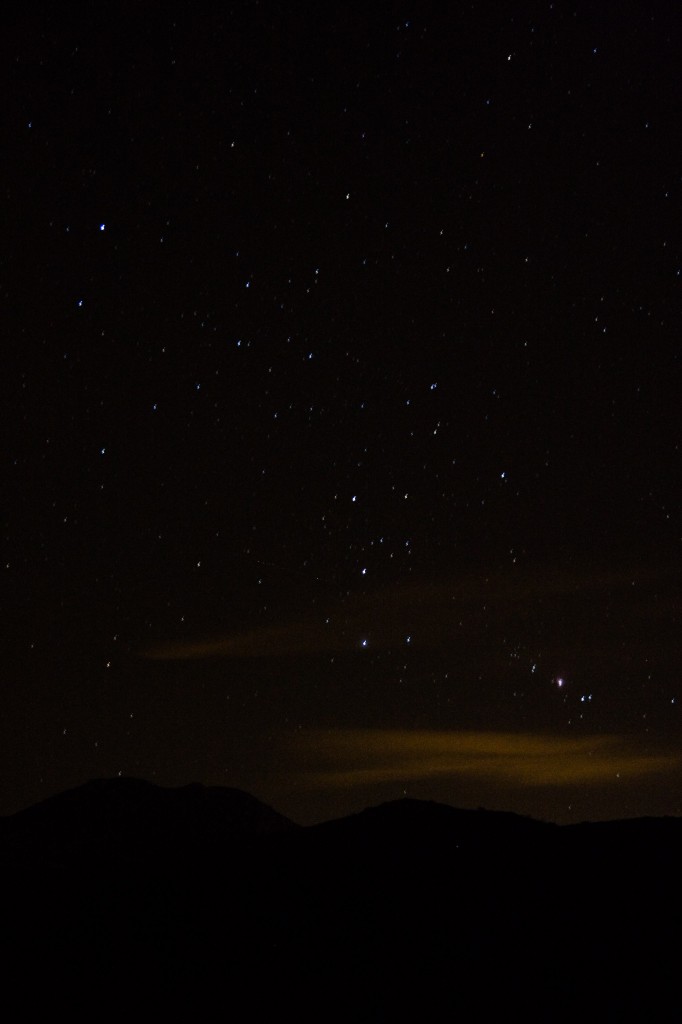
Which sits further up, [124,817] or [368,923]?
[124,817]

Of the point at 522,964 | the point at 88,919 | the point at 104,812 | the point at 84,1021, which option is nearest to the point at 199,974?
the point at 84,1021

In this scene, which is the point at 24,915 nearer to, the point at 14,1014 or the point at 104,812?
the point at 14,1014

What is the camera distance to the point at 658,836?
2362 cm

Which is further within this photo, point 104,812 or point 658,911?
point 104,812

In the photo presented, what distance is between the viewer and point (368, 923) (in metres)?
22.0

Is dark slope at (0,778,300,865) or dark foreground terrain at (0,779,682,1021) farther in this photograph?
dark slope at (0,778,300,865)

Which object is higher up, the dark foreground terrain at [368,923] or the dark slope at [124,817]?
the dark slope at [124,817]

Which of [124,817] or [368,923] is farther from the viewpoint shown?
[124,817]

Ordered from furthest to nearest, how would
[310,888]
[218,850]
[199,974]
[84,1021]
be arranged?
[218,850] < [310,888] < [199,974] < [84,1021]

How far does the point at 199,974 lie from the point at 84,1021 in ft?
7.00

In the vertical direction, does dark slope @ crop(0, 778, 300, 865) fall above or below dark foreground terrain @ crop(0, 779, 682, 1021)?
above

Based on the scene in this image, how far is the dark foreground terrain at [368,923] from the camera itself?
1919 centimetres

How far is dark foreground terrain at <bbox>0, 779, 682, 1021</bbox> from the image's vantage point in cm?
1919

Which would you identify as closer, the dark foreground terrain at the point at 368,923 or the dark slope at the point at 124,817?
the dark foreground terrain at the point at 368,923
